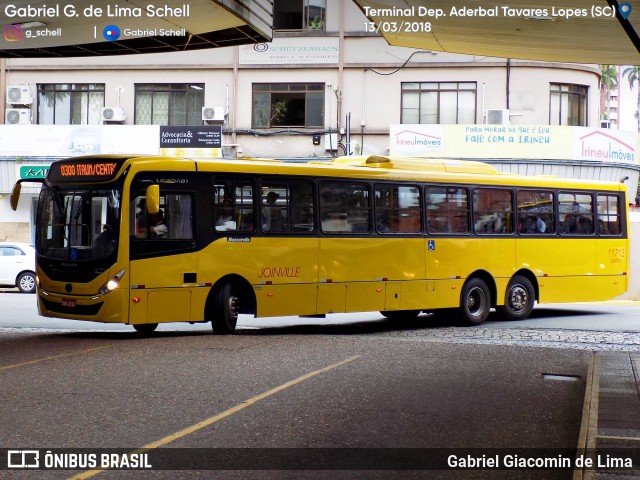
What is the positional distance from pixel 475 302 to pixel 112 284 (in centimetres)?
832

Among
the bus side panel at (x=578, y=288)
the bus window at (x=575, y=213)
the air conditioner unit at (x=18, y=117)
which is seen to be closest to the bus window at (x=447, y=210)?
the bus side panel at (x=578, y=288)

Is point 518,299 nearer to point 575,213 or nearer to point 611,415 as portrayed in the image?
point 575,213

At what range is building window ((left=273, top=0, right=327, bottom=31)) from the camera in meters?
36.8

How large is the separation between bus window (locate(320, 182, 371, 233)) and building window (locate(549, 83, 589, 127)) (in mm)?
19403

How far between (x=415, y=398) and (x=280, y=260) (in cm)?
731

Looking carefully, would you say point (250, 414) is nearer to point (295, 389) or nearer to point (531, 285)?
point (295, 389)

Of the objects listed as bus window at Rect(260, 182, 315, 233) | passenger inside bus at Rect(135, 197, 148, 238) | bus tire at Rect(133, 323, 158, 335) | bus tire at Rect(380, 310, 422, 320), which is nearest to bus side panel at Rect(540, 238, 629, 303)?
bus tire at Rect(380, 310, 422, 320)

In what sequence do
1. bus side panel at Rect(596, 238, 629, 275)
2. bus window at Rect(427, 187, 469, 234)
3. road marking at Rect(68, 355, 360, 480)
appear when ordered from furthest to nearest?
bus side panel at Rect(596, 238, 629, 275)
bus window at Rect(427, 187, 469, 234)
road marking at Rect(68, 355, 360, 480)

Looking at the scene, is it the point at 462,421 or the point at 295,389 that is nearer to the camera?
the point at 462,421

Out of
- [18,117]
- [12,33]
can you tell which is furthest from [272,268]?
[18,117]

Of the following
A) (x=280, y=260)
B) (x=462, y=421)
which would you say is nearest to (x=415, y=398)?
(x=462, y=421)

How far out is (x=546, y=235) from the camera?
22.0 metres

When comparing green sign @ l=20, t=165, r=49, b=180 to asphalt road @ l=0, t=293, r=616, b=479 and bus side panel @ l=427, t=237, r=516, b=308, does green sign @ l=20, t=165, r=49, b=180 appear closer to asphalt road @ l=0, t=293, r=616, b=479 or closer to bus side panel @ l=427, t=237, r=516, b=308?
bus side panel @ l=427, t=237, r=516, b=308

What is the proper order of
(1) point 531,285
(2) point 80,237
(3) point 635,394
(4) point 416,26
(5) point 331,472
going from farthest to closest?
(1) point 531,285, (2) point 80,237, (4) point 416,26, (3) point 635,394, (5) point 331,472
